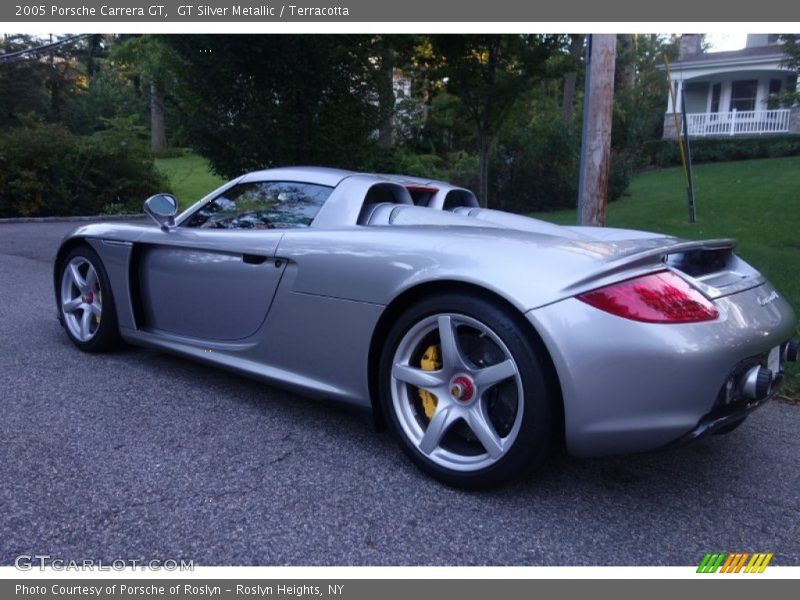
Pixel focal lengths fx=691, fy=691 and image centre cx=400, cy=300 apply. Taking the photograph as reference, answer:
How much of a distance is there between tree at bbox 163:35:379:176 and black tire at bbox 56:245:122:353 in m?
3.69

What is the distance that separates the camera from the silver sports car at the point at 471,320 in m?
2.34

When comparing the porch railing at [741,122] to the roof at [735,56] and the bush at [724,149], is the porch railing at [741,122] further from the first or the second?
the bush at [724,149]

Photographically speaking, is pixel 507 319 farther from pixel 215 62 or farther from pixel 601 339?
pixel 215 62

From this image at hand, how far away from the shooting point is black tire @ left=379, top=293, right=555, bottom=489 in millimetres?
2436

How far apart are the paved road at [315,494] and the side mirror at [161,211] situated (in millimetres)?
976

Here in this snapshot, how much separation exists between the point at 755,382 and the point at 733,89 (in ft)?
102

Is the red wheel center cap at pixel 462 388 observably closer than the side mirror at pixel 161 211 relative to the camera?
Yes

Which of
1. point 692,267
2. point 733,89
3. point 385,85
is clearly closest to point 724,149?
point 733,89

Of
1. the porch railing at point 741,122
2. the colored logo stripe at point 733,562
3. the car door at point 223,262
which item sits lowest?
the colored logo stripe at point 733,562

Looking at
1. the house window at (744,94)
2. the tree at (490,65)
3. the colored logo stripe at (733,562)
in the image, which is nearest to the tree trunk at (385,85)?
the tree at (490,65)

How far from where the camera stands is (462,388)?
8.69 ft

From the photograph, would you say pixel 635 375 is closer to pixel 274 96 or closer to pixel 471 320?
pixel 471 320

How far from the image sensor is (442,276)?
2650mm

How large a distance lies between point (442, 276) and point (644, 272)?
73cm
